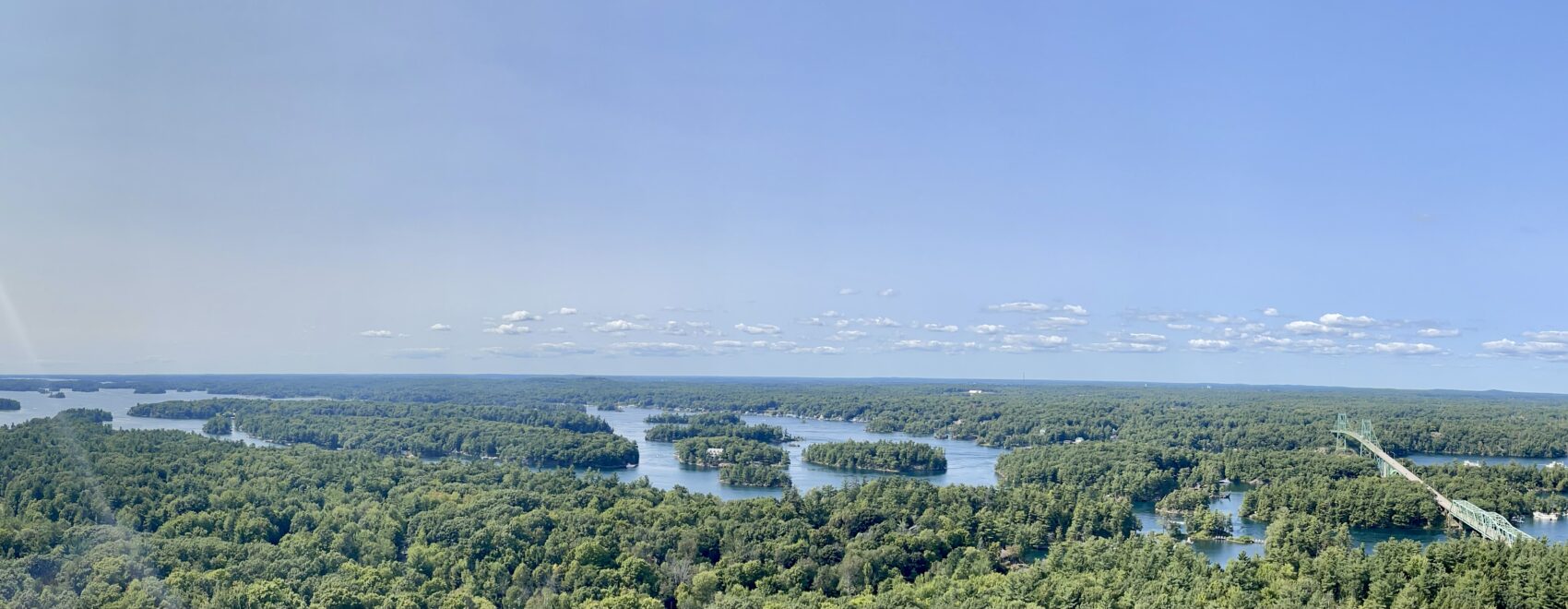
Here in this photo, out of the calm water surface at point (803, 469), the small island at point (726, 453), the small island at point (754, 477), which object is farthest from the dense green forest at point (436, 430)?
the small island at point (754, 477)

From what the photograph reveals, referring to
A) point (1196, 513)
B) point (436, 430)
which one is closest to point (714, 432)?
point (436, 430)

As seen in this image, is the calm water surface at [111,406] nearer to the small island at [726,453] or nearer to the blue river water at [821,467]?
the blue river water at [821,467]

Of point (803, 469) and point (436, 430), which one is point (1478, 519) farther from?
point (436, 430)

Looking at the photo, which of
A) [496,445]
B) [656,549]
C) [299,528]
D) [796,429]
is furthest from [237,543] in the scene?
[796,429]

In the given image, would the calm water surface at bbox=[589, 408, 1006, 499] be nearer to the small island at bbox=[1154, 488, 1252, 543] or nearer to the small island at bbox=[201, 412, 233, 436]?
the small island at bbox=[1154, 488, 1252, 543]

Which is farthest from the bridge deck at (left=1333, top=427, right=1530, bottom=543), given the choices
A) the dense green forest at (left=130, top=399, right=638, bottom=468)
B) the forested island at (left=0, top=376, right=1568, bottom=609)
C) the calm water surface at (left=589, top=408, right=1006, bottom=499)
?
the dense green forest at (left=130, top=399, right=638, bottom=468)

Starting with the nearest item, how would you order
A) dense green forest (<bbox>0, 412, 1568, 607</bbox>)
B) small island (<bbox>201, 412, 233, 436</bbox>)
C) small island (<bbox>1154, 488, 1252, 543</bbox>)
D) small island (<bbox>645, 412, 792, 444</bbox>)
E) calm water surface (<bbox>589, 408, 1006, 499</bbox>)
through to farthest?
dense green forest (<bbox>0, 412, 1568, 607</bbox>) → small island (<bbox>1154, 488, 1252, 543</bbox>) → calm water surface (<bbox>589, 408, 1006, 499</bbox>) → small island (<bbox>201, 412, 233, 436</bbox>) → small island (<bbox>645, 412, 792, 444</bbox>)
